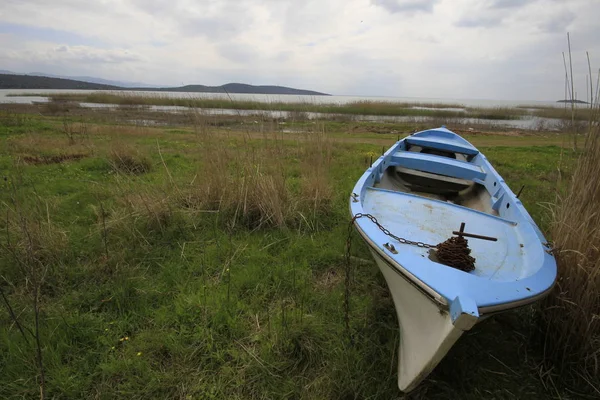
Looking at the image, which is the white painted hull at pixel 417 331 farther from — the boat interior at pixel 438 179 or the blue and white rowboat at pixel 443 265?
the boat interior at pixel 438 179

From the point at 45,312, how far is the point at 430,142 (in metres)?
5.96

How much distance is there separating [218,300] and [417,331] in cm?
165

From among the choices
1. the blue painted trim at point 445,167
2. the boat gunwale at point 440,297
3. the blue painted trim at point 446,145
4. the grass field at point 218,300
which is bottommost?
the grass field at point 218,300

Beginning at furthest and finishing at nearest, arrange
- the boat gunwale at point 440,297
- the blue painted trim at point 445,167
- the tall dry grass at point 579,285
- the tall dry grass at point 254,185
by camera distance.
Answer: the blue painted trim at point 445,167 → the tall dry grass at point 254,185 → the tall dry grass at point 579,285 → the boat gunwale at point 440,297

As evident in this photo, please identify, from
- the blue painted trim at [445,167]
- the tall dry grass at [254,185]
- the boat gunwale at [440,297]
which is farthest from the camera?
the blue painted trim at [445,167]

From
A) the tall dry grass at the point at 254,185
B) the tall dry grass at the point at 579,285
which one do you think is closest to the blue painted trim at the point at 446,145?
the tall dry grass at the point at 254,185

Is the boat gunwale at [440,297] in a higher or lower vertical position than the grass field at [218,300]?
higher

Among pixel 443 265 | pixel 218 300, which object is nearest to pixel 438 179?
pixel 443 265

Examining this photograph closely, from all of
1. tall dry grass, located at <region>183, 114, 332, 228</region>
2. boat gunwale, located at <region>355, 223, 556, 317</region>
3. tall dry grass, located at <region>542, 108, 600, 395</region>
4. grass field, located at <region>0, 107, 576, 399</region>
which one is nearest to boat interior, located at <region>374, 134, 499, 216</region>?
grass field, located at <region>0, 107, 576, 399</region>

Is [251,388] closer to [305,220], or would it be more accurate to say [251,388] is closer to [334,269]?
[334,269]

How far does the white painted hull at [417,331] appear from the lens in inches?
Result: 61.9

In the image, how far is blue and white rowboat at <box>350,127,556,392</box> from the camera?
1.59 metres

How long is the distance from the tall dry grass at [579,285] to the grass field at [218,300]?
18cm

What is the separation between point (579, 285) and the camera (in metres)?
2.06
